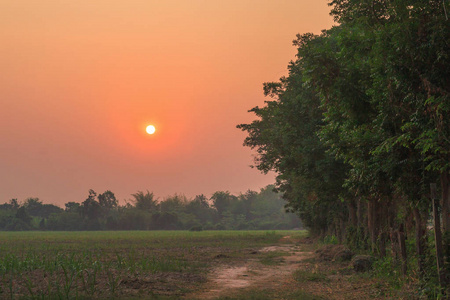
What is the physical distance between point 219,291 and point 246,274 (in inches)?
209

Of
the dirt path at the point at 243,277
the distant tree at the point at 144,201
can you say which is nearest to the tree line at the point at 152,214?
the distant tree at the point at 144,201

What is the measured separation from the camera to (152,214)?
450 feet

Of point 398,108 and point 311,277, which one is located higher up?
point 398,108

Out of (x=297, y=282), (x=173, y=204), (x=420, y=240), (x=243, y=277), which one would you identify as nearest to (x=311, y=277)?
(x=297, y=282)

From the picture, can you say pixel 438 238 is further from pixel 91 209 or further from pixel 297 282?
pixel 91 209

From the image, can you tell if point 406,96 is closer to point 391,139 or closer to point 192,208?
point 391,139

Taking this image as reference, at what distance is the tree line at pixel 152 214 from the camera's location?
132250 millimetres

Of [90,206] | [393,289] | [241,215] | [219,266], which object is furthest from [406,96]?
[241,215]

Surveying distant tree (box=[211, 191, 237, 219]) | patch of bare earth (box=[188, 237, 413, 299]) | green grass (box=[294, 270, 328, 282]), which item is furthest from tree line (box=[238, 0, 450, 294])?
distant tree (box=[211, 191, 237, 219])

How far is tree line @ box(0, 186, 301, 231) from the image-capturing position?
132m

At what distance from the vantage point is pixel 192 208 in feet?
562

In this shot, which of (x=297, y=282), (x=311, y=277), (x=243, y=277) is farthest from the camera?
(x=243, y=277)

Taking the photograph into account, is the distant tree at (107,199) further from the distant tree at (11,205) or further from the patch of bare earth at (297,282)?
the patch of bare earth at (297,282)

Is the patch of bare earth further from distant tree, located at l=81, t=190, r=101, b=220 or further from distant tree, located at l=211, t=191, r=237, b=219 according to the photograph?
distant tree, located at l=211, t=191, r=237, b=219
